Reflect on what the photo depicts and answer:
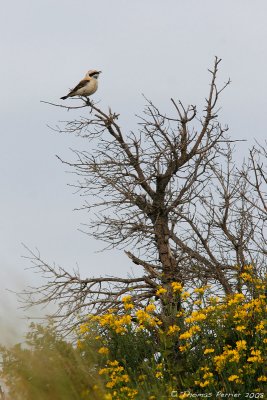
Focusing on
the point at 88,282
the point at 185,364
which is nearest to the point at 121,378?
the point at 185,364

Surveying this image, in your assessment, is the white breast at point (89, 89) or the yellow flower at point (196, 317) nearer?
the yellow flower at point (196, 317)

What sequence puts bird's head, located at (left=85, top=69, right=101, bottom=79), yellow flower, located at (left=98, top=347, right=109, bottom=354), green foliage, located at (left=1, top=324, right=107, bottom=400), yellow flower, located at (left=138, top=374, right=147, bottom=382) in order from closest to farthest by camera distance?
green foliage, located at (left=1, top=324, right=107, bottom=400)
yellow flower, located at (left=138, top=374, right=147, bottom=382)
yellow flower, located at (left=98, top=347, right=109, bottom=354)
bird's head, located at (left=85, top=69, right=101, bottom=79)

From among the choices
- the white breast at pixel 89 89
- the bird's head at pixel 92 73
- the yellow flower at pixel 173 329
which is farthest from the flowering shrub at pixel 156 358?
the bird's head at pixel 92 73

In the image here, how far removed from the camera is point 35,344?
23.7 feet

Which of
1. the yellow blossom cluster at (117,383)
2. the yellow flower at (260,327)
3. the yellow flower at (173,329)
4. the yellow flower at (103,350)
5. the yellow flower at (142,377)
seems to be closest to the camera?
the yellow blossom cluster at (117,383)

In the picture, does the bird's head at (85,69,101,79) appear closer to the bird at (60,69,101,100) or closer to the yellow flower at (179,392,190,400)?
the bird at (60,69,101,100)

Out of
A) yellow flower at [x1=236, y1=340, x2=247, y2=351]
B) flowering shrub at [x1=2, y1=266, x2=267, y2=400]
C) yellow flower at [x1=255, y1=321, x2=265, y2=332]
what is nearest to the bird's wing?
flowering shrub at [x1=2, y1=266, x2=267, y2=400]

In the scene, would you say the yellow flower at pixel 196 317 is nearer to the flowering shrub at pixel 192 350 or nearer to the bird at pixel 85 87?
the flowering shrub at pixel 192 350

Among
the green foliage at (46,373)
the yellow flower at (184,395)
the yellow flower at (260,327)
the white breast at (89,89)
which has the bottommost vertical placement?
the yellow flower at (184,395)

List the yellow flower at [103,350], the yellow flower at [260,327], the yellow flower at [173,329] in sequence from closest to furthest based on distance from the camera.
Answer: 1. the yellow flower at [260,327]
2. the yellow flower at [173,329]
3. the yellow flower at [103,350]

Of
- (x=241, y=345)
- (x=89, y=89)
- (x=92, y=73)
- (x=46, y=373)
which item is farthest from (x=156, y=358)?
(x=92, y=73)

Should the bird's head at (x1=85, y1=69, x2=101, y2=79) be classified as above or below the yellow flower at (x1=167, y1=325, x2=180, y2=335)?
above

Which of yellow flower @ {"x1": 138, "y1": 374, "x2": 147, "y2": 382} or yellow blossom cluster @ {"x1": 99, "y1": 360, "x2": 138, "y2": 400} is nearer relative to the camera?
yellow blossom cluster @ {"x1": 99, "y1": 360, "x2": 138, "y2": 400}

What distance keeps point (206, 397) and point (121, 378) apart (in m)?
0.99
